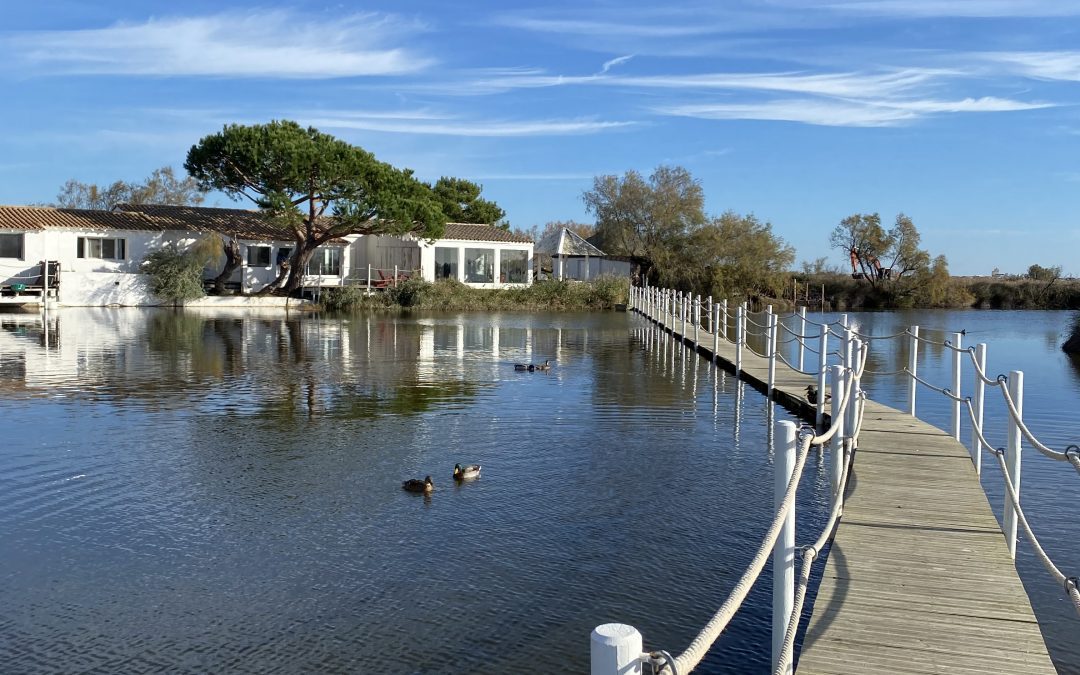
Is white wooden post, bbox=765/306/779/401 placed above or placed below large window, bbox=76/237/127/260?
below

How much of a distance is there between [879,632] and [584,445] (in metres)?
6.92

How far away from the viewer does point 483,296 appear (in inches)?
1822

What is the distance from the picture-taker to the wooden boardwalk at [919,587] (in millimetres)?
4527

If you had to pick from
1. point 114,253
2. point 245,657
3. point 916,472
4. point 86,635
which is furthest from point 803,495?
point 114,253

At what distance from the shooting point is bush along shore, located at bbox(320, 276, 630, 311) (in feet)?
143

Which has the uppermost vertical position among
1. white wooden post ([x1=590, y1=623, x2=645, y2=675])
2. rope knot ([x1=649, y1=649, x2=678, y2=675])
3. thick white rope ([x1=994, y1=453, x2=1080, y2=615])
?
white wooden post ([x1=590, y1=623, x2=645, y2=675])

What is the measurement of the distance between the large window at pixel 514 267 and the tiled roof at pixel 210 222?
1172cm

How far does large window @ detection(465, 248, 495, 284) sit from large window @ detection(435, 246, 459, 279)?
66 centimetres

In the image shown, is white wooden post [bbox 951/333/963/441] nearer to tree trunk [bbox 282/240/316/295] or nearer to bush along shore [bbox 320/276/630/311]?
bush along shore [bbox 320/276/630/311]

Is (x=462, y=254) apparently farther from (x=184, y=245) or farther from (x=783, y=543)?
(x=783, y=543)

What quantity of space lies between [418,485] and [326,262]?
136 ft

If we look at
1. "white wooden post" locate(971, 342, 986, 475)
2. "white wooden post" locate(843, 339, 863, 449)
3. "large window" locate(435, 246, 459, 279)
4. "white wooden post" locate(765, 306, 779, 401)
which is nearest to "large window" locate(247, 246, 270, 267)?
"large window" locate(435, 246, 459, 279)

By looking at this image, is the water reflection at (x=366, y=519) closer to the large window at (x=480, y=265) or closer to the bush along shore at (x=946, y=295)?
the large window at (x=480, y=265)

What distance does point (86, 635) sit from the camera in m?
5.84
